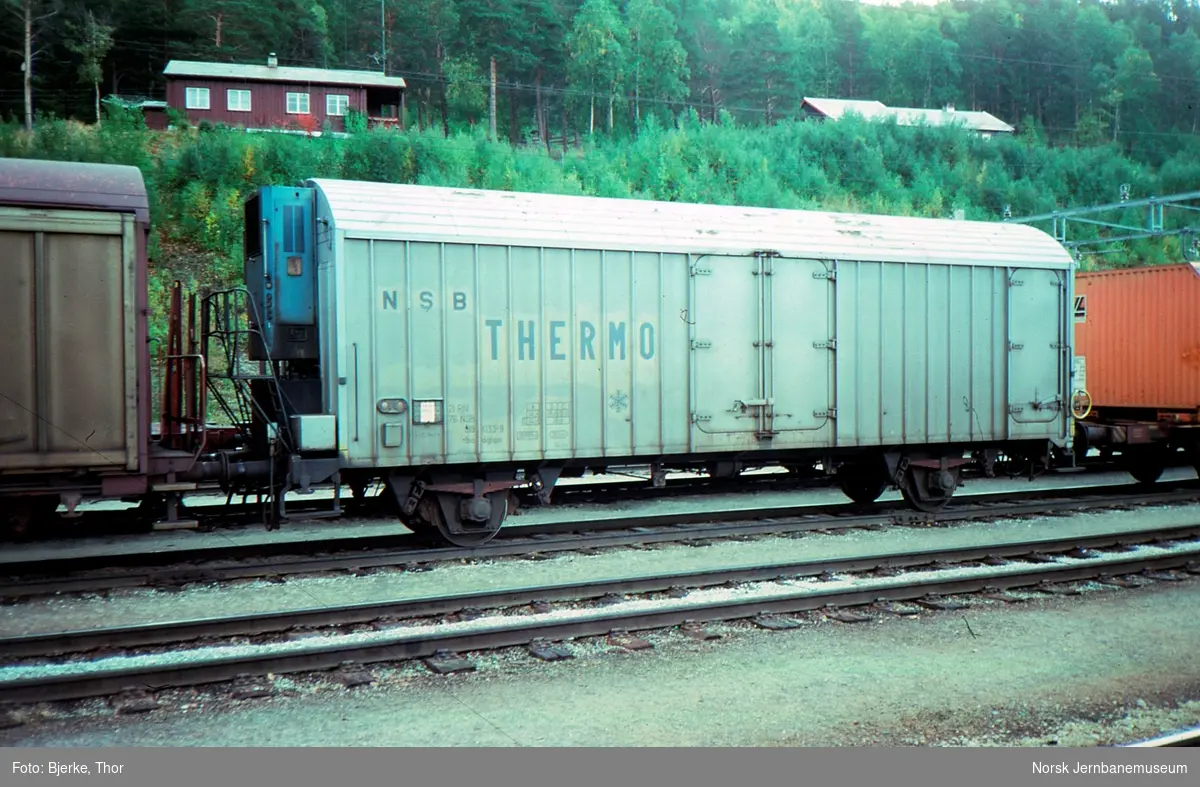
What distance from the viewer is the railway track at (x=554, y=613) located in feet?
20.2

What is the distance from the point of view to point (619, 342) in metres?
11.0

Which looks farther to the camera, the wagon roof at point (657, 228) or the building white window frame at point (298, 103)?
the building white window frame at point (298, 103)

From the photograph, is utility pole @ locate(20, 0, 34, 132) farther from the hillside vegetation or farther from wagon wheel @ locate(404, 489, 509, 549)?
wagon wheel @ locate(404, 489, 509, 549)

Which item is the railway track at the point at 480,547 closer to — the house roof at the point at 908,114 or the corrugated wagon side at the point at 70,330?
the corrugated wagon side at the point at 70,330

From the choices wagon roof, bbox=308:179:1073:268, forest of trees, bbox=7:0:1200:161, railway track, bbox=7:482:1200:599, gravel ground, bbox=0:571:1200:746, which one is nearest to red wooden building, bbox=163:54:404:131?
forest of trees, bbox=7:0:1200:161

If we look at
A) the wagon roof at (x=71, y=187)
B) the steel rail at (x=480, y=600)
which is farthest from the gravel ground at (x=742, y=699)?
the wagon roof at (x=71, y=187)

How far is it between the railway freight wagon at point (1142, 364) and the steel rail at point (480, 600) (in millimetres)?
6260

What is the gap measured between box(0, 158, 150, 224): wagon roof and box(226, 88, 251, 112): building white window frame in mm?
30109

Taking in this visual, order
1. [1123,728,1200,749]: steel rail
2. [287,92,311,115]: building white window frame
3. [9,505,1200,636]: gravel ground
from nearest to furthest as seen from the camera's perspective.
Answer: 1. [1123,728,1200,749]: steel rail
2. [9,505,1200,636]: gravel ground
3. [287,92,311,115]: building white window frame

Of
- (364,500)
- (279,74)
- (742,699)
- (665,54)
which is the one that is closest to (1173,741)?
(742,699)

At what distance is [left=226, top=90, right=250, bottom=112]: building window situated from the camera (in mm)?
35875

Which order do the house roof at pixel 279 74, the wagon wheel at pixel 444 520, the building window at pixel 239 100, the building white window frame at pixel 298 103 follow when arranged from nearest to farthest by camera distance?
the wagon wheel at pixel 444 520 < the house roof at pixel 279 74 < the building window at pixel 239 100 < the building white window frame at pixel 298 103

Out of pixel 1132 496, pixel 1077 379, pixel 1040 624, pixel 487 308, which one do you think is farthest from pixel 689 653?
pixel 1132 496

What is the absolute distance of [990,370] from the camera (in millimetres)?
13398
